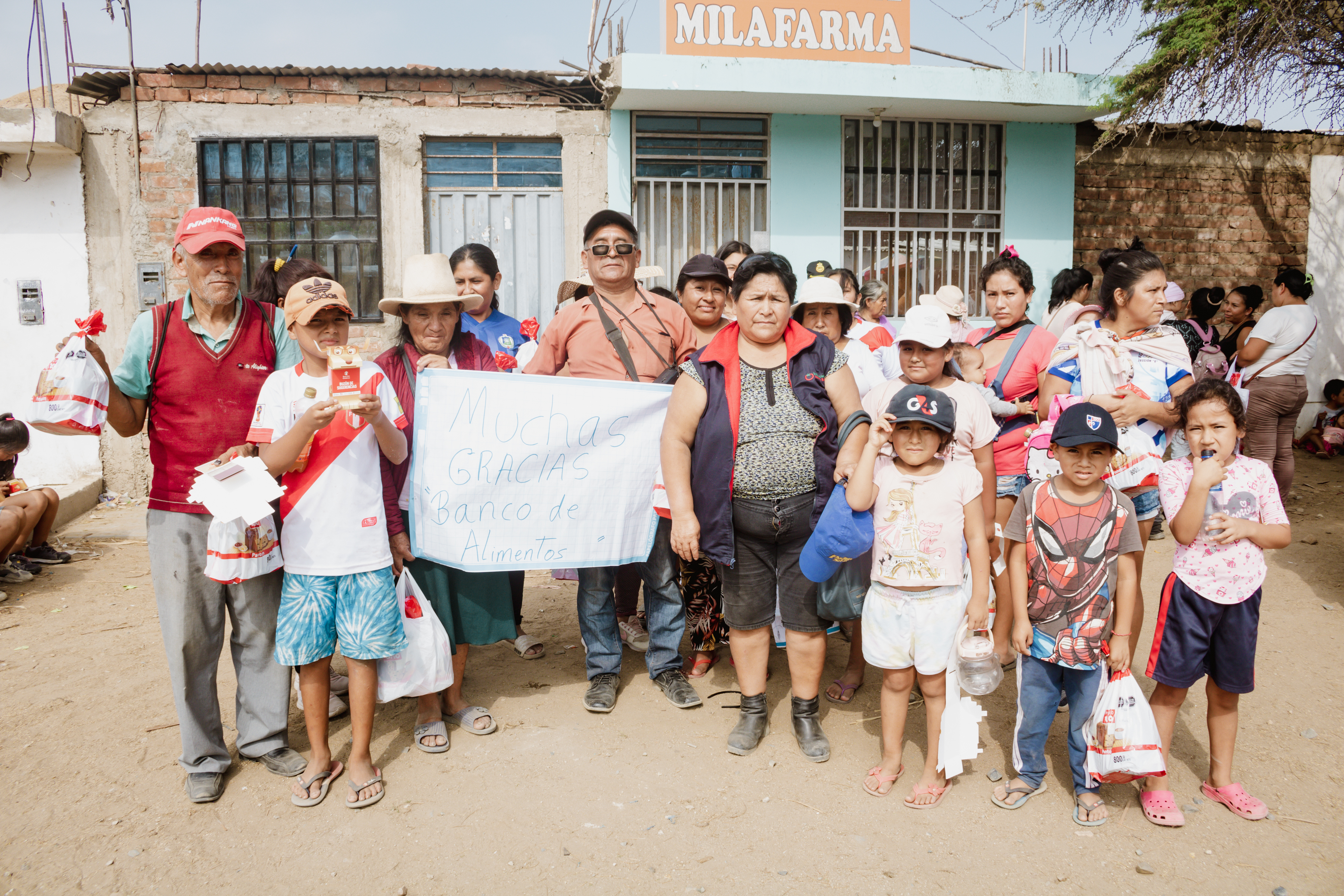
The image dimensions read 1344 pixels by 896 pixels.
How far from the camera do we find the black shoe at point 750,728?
3564mm

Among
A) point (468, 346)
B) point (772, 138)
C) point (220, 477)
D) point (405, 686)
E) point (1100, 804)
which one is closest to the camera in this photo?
point (220, 477)

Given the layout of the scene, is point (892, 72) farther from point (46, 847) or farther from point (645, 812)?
point (46, 847)

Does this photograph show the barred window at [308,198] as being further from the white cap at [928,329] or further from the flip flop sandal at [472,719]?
the white cap at [928,329]

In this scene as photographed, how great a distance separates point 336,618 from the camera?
320 cm

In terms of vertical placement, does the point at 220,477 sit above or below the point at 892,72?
below

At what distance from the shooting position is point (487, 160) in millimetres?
8422

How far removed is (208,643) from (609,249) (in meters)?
2.37

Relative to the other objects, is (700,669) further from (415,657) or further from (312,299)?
(312,299)

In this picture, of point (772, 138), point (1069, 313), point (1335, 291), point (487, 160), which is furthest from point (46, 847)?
point (1335, 291)

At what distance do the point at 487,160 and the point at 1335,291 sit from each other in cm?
1005

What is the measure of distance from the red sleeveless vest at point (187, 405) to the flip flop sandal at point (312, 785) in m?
1.10

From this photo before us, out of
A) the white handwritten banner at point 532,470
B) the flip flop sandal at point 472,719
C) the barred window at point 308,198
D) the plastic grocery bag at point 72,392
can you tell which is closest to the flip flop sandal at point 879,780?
the white handwritten banner at point 532,470

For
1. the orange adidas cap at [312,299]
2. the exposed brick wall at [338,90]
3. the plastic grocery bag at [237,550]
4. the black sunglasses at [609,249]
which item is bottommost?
the plastic grocery bag at [237,550]

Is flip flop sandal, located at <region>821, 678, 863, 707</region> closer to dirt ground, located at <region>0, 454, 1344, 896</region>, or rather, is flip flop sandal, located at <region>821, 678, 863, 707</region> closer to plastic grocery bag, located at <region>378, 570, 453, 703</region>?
dirt ground, located at <region>0, 454, 1344, 896</region>
